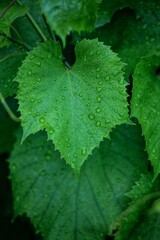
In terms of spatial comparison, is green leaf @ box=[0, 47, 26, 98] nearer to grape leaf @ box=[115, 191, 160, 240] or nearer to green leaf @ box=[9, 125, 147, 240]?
green leaf @ box=[9, 125, 147, 240]

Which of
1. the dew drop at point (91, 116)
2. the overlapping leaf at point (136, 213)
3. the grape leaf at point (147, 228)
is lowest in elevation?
the grape leaf at point (147, 228)

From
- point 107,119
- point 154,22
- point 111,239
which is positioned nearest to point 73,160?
point 107,119

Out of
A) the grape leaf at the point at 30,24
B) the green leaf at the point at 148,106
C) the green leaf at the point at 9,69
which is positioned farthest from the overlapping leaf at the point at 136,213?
the grape leaf at the point at 30,24

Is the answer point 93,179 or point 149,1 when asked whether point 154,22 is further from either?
point 93,179

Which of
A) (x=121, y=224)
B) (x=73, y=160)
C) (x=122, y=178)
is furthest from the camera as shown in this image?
(x=122, y=178)

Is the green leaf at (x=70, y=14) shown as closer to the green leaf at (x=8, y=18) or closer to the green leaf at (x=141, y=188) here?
the green leaf at (x=8, y=18)

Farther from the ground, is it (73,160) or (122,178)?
(73,160)

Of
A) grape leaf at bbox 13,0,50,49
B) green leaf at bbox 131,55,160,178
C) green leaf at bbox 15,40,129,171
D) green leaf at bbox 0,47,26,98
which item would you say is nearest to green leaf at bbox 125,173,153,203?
green leaf at bbox 131,55,160,178

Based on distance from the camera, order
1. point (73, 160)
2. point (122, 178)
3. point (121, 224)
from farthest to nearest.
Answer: point (122, 178) → point (121, 224) → point (73, 160)

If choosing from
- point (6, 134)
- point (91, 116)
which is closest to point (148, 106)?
point (91, 116)
